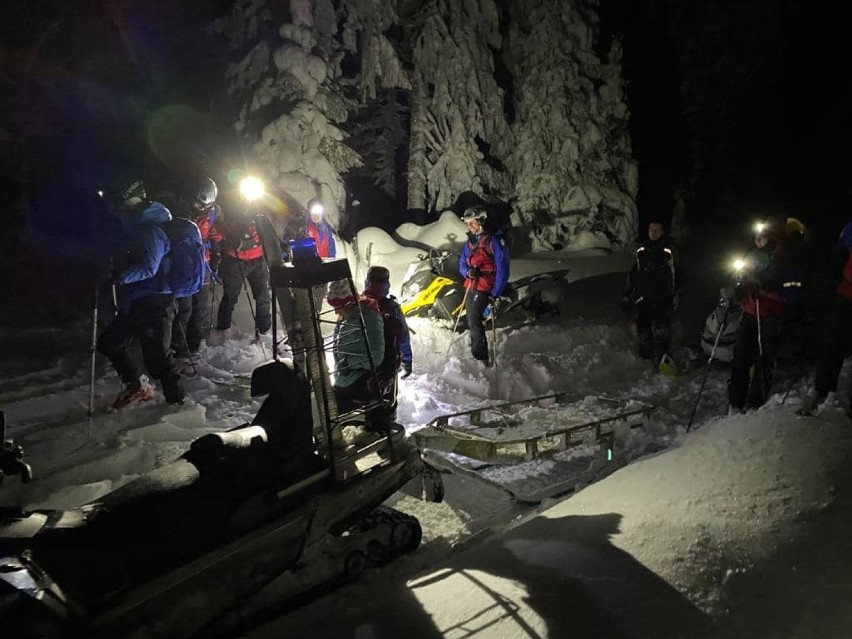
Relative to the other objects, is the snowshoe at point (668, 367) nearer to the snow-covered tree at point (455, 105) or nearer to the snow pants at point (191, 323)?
the snow pants at point (191, 323)

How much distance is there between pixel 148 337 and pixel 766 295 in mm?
6429

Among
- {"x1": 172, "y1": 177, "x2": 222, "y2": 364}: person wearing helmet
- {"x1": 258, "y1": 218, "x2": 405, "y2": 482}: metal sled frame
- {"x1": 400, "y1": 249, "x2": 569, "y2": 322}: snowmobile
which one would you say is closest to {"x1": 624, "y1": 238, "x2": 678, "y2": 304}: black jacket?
{"x1": 400, "y1": 249, "x2": 569, "y2": 322}: snowmobile

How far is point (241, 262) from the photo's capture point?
29.6 ft

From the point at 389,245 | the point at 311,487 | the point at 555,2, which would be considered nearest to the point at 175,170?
the point at 389,245

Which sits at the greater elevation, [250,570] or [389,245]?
[389,245]

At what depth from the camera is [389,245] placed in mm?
15102

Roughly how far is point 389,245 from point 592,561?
12.1 meters

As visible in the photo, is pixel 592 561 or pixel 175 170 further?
pixel 175 170

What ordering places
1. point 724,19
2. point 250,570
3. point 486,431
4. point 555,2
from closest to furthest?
→ point 250,570, point 486,431, point 555,2, point 724,19

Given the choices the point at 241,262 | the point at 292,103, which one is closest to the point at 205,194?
the point at 241,262

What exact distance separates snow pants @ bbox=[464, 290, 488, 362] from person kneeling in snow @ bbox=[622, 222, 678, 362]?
2.19 meters

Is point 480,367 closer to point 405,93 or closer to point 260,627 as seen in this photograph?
point 260,627

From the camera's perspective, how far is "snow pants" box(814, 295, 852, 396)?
5523 millimetres

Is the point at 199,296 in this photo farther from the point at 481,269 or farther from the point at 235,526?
the point at 235,526
